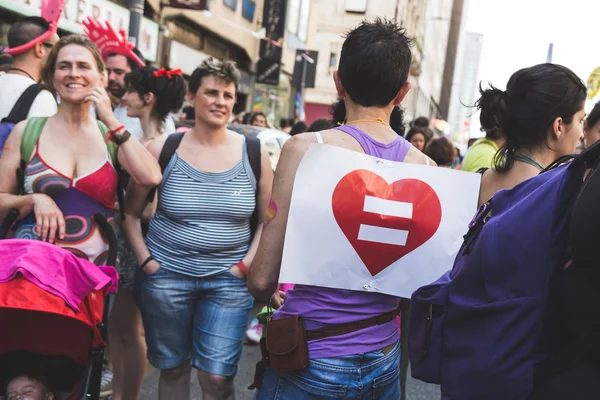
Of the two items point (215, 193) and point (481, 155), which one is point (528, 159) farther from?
point (215, 193)

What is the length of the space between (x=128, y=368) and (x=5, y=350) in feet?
3.59

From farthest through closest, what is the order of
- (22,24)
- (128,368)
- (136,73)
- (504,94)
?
1. (136,73)
2. (22,24)
3. (128,368)
4. (504,94)

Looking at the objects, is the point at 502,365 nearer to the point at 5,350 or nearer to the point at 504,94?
the point at 504,94

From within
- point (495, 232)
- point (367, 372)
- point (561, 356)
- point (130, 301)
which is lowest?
point (130, 301)

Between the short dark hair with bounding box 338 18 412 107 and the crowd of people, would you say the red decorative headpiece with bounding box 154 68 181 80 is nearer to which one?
the crowd of people

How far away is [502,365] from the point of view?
4.43 ft

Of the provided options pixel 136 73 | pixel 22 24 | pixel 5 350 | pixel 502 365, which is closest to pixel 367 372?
pixel 502 365

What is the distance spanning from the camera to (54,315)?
2.53 m

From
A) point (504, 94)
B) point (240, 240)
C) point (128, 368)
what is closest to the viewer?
point (504, 94)

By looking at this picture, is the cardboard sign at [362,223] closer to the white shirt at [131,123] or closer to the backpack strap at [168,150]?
the backpack strap at [168,150]

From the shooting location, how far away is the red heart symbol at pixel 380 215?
1848 mm

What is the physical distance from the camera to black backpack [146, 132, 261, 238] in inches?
122

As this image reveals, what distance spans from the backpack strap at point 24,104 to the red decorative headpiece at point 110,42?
1371mm

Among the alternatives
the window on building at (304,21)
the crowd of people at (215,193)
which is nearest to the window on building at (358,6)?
the window on building at (304,21)
